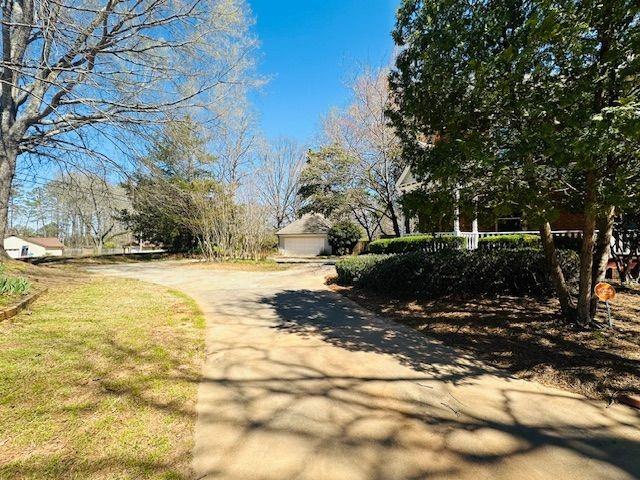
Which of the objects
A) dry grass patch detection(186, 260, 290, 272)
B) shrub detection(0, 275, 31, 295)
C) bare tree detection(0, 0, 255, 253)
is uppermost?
bare tree detection(0, 0, 255, 253)

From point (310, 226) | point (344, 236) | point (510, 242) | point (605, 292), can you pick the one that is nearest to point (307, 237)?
point (310, 226)

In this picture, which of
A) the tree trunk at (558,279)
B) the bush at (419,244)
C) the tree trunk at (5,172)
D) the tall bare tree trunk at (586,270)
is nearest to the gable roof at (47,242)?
the tree trunk at (5,172)

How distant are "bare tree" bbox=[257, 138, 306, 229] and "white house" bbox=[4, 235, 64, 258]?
36.6m

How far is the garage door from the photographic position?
30078mm

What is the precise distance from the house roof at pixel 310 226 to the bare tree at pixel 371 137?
9600 mm

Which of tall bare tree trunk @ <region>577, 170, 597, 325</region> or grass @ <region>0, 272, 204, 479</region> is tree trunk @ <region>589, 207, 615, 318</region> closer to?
tall bare tree trunk @ <region>577, 170, 597, 325</region>

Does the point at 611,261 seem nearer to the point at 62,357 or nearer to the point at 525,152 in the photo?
the point at 525,152

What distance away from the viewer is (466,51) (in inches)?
155

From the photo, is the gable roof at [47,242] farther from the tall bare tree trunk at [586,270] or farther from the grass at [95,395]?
the tall bare tree trunk at [586,270]

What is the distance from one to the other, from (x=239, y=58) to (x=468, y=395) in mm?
9030

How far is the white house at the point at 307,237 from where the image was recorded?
98.2 feet

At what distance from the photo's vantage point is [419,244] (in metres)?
11.1

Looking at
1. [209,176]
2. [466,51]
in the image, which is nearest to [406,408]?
[466,51]

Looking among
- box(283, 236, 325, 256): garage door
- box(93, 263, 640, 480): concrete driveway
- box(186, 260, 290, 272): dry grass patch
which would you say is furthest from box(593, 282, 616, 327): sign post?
box(283, 236, 325, 256): garage door
